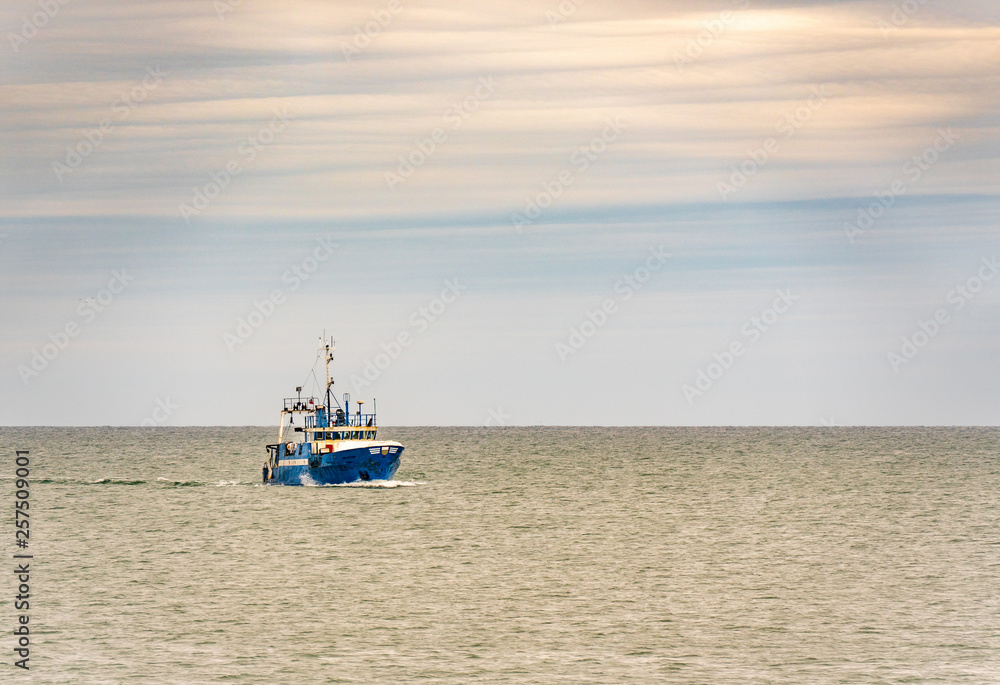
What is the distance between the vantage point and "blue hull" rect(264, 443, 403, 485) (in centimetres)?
9856

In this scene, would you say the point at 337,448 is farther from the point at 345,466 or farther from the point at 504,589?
the point at 504,589

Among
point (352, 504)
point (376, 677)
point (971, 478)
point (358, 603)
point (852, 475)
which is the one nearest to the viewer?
point (376, 677)

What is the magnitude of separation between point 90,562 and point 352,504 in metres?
31.9

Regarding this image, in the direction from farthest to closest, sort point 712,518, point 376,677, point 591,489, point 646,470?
point 646,470 < point 591,489 < point 712,518 < point 376,677

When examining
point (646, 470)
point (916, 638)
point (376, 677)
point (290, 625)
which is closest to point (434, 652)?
point (376, 677)

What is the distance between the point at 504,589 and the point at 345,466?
49786 millimetres

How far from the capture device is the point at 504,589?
50.9 metres

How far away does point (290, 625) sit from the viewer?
43.0 m

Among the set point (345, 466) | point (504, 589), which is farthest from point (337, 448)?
point (504, 589)

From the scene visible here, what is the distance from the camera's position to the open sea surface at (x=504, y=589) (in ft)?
122

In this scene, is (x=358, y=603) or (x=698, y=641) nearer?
(x=698, y=641)

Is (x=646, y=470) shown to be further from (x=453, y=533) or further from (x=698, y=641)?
(x=698, y=641)

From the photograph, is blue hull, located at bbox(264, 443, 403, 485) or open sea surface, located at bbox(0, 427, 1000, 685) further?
blue hull, located at bbox(264, 443, 403, 485)

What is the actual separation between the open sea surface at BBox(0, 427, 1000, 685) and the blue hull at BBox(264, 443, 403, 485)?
1.56 meters
